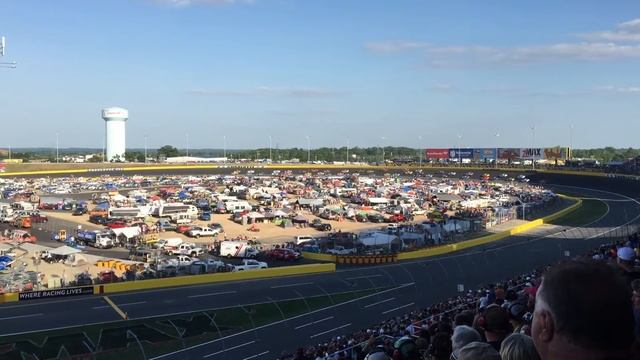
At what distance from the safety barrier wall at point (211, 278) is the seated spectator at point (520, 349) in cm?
2231

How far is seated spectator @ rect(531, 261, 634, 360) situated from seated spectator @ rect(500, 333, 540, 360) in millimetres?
706

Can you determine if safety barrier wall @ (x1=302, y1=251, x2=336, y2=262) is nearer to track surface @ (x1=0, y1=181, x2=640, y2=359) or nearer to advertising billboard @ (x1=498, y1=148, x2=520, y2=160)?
track surface @ (x1=0, y1=181, x2=640, y2=359)

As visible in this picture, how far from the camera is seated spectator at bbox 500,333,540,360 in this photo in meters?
2.35

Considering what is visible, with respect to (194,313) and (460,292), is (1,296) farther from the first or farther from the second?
(460,292)

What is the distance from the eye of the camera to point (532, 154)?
3787 inches

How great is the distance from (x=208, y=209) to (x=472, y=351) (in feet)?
156

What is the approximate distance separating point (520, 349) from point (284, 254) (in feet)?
90.1

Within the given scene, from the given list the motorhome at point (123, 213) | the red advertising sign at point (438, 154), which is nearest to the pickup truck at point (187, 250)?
the motorhome at point (123, 213)

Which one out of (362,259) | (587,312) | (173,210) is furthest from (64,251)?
(587,312)

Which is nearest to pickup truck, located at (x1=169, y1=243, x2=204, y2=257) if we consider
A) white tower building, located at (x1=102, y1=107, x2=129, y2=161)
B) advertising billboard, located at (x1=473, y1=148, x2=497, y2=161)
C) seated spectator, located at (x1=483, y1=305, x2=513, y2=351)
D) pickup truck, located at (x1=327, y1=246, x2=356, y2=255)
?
pickup truck, located at (x1=327, y1=246, x2=356, y2=255)

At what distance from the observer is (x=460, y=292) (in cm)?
2142

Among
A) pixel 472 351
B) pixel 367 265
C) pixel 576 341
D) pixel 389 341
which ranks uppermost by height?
pixel 576 341

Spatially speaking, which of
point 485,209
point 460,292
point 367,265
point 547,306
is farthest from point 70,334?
point 485,209

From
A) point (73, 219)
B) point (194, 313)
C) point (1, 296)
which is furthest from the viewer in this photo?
point (73, 219)
